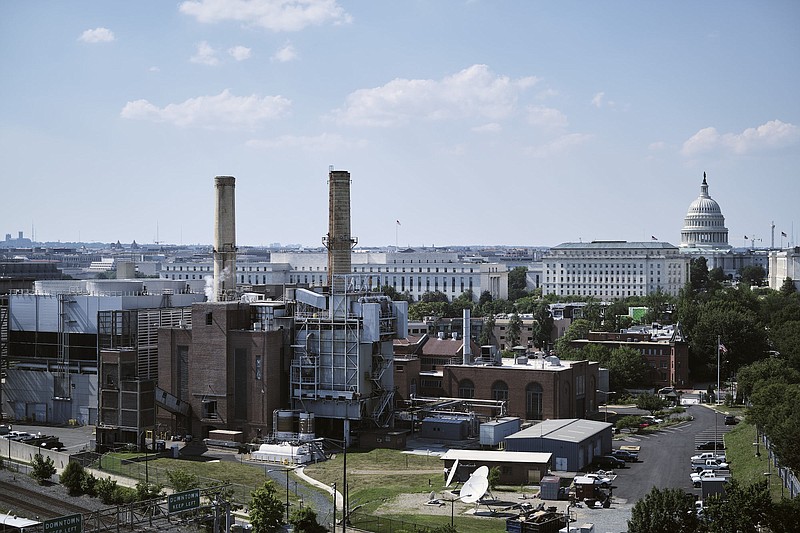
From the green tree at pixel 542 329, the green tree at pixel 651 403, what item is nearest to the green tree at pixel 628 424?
the green tree at pixel 651 403

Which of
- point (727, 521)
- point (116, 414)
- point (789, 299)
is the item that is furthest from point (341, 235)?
point (789, 299)

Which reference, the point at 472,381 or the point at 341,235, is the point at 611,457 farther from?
the point at 341,235

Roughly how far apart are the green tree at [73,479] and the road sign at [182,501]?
47.2 feet

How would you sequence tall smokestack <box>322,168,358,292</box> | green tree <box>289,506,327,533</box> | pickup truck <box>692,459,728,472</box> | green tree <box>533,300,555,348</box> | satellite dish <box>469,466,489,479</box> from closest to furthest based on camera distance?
1. green tree <box>289,506,327,533</box>
2. satellite dish <box>469,466,489,479</box>
3. pickup truck <box>692,459,728,472</box>
4. tall smokestack <box>322,168,358,292</box>
5. green tree <box>533,300,555,348</box>

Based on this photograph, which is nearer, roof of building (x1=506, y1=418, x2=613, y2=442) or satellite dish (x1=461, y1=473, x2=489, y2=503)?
satellite dish (x1=461, y1=473, x2=489, y2=503)

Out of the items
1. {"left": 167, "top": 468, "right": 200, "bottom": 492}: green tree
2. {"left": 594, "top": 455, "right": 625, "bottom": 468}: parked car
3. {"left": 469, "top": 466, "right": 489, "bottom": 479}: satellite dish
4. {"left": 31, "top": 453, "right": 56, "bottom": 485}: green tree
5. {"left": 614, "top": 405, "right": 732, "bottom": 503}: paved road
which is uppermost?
{"left": 469, "top": 466, "right": 489, "bottom": 479}: satellite dish

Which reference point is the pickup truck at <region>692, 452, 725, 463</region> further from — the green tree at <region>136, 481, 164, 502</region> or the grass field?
the green tree at <region>136, 481, 164, 502</region>

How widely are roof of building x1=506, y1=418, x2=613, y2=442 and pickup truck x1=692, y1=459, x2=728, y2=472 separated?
7.30 m

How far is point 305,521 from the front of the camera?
5269cm

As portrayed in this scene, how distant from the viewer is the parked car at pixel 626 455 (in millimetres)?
75375

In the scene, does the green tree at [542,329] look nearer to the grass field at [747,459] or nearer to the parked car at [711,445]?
the grass field at [747,459]

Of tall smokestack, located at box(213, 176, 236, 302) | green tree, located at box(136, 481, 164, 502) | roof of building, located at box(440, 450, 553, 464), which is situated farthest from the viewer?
tall smokestack, located at box(213, 176, 236, 302)

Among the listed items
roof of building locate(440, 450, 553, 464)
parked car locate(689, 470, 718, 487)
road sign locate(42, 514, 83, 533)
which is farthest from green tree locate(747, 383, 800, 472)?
road sign locate(42, 514, 83, 533)

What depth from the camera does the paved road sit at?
66312 millimetres
